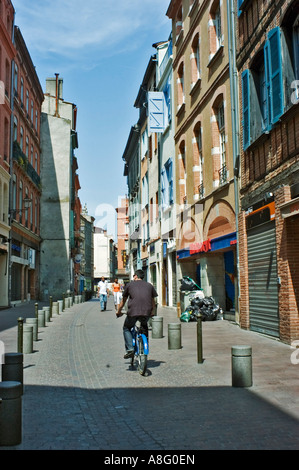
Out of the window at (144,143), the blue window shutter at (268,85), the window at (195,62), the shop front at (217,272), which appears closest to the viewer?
the blue window shutter at (268,85)

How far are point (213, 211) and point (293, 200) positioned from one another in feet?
23.4

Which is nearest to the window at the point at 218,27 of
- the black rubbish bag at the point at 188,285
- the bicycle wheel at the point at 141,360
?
the black rubbish bag at the point at 188,285

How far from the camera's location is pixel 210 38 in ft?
57.3

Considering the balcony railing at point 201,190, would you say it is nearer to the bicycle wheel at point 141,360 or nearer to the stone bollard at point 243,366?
the bicycle wheel at point 141,360

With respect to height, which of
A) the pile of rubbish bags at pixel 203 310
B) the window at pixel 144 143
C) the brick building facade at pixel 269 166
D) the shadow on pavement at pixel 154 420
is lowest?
the shadow on pavement at pixel 154 420

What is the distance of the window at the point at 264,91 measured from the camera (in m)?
11.0

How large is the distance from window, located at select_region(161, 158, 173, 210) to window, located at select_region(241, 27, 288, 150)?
36.2 ft

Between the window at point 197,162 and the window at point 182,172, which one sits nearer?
the window at point 197,162

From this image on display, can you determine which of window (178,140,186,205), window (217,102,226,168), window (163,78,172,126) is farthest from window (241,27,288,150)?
window (163,78,172,126)

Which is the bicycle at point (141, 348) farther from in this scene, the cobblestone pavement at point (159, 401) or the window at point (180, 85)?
the window at point (180, 85)

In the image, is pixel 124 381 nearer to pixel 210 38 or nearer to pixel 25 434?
pixel 25 434

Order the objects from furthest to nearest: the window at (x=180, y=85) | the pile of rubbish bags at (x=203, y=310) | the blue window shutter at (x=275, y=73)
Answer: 1. the window at (x=180, y=85)
2. the pile of rubbish bags at (x=203, y=310)
3. the blue window shutter at (x=275, y=73)

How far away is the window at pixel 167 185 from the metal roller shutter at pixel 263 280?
1134 cm

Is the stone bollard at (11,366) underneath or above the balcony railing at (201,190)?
underneath
